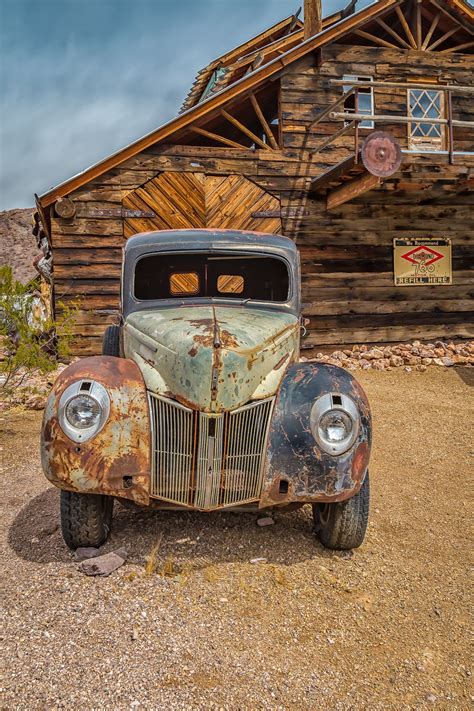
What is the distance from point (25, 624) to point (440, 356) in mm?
9678

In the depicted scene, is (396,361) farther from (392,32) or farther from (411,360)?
(392,32)

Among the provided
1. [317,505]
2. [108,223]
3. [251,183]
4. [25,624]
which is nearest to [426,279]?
[251,183]

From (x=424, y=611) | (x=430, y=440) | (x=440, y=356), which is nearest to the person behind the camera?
(x=424, y=611)

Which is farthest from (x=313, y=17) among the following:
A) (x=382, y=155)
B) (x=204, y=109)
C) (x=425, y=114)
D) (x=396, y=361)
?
(x=396, y=361)

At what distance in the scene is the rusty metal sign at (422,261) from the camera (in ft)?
36.3

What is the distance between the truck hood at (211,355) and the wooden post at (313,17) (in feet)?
33.8

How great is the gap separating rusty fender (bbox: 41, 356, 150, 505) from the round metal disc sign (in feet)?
22.0

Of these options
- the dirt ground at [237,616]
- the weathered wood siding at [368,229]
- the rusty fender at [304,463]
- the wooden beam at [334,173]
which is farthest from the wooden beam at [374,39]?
the rusty fender at [304,463]

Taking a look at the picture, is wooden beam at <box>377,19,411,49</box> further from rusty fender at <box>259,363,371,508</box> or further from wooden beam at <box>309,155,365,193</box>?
rusty fender at <box>259,363,371,508</box>

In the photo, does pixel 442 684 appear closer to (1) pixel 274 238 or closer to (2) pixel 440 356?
(1) pixel 274 238

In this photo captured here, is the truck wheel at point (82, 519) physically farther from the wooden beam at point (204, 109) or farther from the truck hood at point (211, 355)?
the wooden beam at point (204, 109)

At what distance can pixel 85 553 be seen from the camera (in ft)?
11.1

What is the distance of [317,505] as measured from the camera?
378 cm

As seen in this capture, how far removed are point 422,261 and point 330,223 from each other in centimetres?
208
